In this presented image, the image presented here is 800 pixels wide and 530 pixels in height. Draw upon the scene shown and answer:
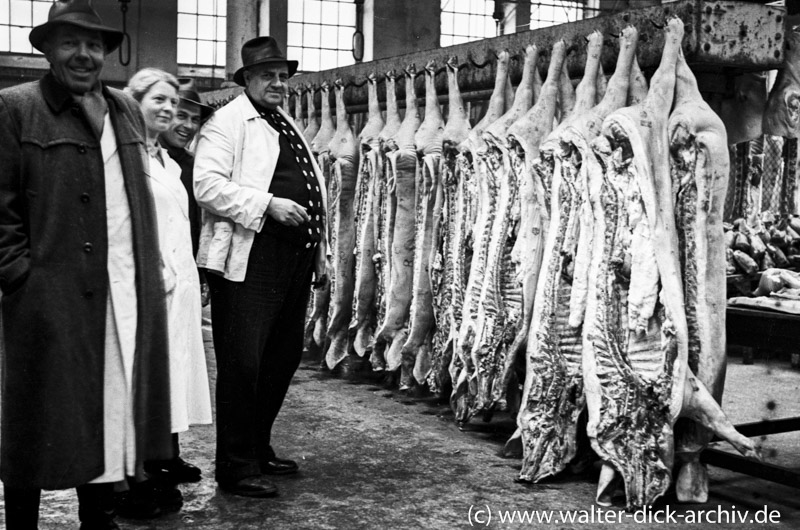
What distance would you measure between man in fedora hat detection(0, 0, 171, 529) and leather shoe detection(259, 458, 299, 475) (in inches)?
49.4

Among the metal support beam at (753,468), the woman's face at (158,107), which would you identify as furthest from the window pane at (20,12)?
the metal support beam at (753,468)

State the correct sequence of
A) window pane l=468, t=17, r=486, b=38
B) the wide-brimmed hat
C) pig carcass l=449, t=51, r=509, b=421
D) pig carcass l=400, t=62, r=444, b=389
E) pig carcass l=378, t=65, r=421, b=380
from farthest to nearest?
1. window pane l=468, t=17, r=486, b=38
2. pig carcass l=378, t=65, r=421, b=380
3. pig carcass l=400, t=62, r=444, b=389
4. pig carcass l=449, t=51, r=509, b=421
5. the wide-brimmed hat

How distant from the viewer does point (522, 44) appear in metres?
5.64

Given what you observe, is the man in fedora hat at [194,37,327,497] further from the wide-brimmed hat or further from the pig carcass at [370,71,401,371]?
the pig carcass at [370,71,401,371]

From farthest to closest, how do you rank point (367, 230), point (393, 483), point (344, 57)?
point (344, 57) < point (367, 230) < point (393, 483)

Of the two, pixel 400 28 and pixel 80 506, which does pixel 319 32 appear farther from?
pixel 80 506

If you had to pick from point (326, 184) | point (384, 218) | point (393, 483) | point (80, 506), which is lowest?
point (393, 483)

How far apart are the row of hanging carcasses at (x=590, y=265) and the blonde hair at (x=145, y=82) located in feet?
5.94

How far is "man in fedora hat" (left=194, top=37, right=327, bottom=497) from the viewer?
4.40 m

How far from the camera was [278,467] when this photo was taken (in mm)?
4762

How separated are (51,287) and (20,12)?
1848cm

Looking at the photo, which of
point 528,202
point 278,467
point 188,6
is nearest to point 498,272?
point 528,202

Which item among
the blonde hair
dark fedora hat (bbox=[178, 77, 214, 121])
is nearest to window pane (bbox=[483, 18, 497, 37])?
dark fedora hat (bbox=[178, 77, 214, 121])

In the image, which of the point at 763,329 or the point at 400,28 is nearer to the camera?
the point at 763,329
